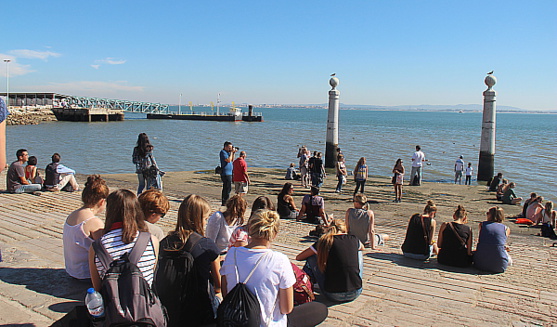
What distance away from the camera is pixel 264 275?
3330 mm

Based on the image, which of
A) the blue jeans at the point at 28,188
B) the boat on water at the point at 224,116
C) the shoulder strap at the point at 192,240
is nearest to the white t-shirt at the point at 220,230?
the shoulder strap at the point at 192,240

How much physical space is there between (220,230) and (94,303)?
7.94ft

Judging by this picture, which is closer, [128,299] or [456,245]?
[128,299]

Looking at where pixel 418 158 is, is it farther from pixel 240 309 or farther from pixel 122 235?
pixel 122 235

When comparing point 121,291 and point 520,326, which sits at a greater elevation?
point 121,291

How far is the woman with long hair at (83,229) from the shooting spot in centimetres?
462

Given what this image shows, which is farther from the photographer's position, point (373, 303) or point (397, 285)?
point (397, 285)

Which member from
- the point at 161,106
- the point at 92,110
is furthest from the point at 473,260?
the point at 161,106

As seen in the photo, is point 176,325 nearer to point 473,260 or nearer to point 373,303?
point 373,303

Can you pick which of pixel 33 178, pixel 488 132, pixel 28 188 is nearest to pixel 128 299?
pixel 28 188

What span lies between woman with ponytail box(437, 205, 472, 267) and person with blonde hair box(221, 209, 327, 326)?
3891mm

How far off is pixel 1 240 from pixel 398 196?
1143 cm

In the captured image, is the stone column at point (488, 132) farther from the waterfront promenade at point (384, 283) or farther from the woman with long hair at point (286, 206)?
the woman with long hair at point (286, 206)

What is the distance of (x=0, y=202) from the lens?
31.5 ft
